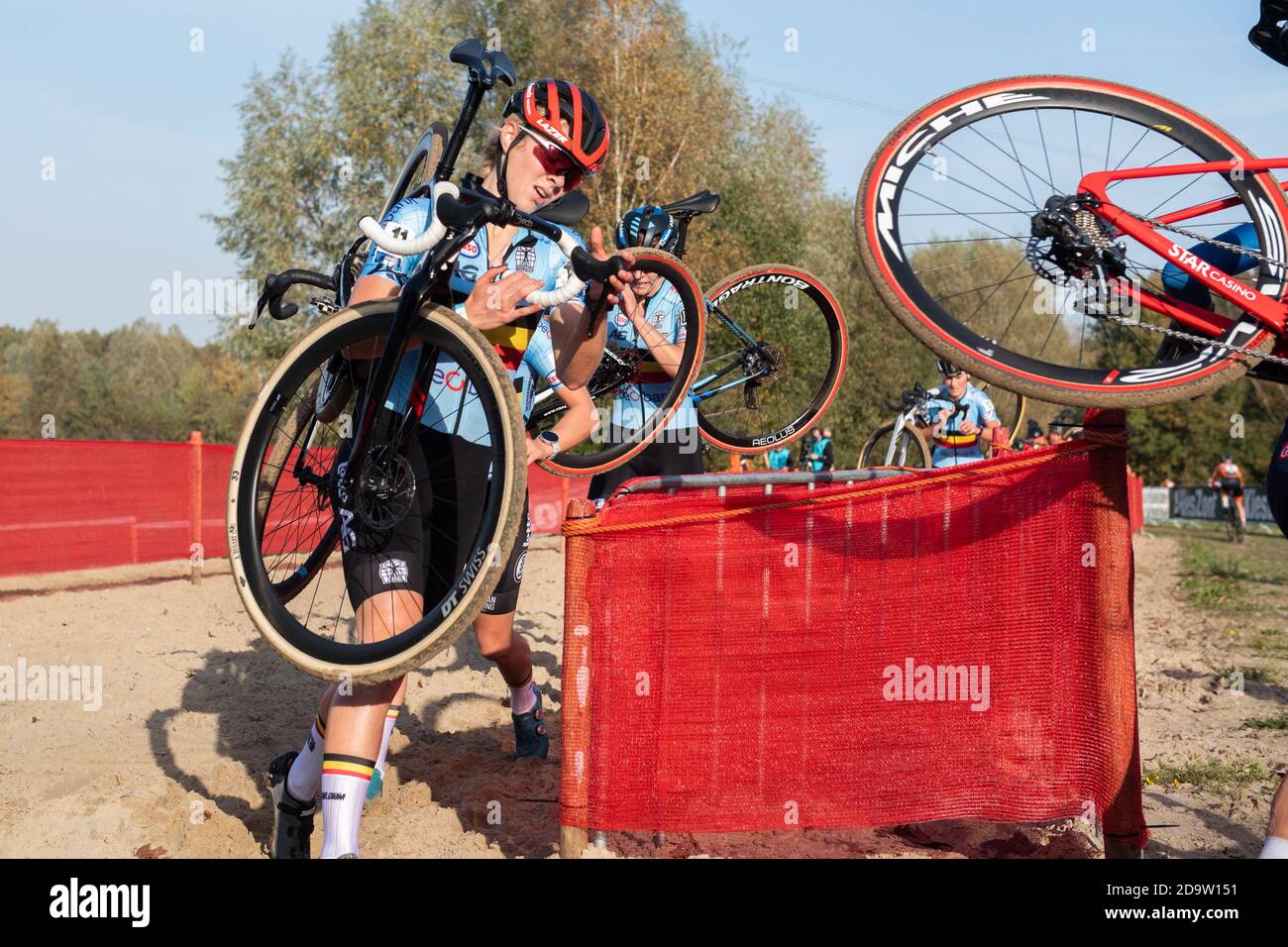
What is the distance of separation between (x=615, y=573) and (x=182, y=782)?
2.32 meters

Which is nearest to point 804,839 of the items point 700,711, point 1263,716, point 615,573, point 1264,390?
point 700,711

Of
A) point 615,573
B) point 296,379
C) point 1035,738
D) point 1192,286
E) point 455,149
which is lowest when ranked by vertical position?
point 1035,738

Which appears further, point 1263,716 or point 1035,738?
point 1263,716

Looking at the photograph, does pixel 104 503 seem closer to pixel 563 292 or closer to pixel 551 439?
pixel 551 439

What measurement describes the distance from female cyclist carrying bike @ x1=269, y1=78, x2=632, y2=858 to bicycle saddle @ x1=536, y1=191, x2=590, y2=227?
0.09 metres

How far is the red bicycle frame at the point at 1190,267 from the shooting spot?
10.2ft

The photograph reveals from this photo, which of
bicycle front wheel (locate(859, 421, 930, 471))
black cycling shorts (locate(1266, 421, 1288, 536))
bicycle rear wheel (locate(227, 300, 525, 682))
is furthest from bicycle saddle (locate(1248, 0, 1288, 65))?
bicycle front wheel (locate(859, 421, 930, 471))

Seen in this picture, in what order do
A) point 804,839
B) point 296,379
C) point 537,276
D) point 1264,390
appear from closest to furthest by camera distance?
1. point 296,379
2. point 537,276
3. point 804,839
4. point 1264,390

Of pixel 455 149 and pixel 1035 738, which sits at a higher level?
pixel 455 149

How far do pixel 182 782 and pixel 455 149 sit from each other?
272cm

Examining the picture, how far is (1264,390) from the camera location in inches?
1494

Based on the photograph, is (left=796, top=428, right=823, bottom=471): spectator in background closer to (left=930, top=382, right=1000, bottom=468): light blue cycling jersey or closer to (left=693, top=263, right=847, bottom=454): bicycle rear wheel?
(left=930, top=382, right=1000, bottom=468): light blue cycling jersey
